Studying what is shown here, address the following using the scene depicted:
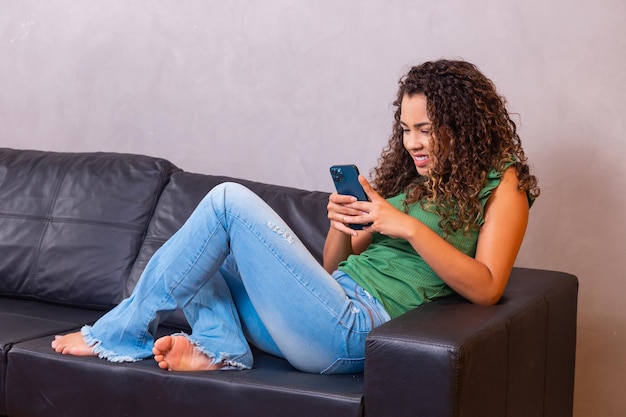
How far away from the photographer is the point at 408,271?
2076 millimetres

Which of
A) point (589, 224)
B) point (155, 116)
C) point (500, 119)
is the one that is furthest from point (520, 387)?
point (155, 116)

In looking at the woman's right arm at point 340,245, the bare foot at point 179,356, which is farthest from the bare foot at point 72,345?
the woman's right arm at point 340,245

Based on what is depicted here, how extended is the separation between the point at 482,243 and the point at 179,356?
2.37 feet

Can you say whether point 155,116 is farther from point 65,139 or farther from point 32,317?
point 32,317

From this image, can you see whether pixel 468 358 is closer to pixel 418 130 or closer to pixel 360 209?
pixel 360 209

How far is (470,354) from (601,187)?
3.49 ft

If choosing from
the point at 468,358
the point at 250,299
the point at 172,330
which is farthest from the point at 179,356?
the point at 468,358

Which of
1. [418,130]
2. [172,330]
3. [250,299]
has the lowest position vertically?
[172,330]

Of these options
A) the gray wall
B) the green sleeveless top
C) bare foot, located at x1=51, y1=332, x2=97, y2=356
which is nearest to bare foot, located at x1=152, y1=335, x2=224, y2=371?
bare foot, located at x1=51, y1=332, x2=97, y2=356

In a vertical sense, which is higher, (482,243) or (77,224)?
(482,243)

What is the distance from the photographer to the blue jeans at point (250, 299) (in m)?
1.94

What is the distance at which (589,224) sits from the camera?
2537 mm

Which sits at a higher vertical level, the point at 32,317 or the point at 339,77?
the point at 339,77

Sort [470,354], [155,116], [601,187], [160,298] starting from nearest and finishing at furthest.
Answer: [470,354] → [160,298] → [601,187] → [155,116]
